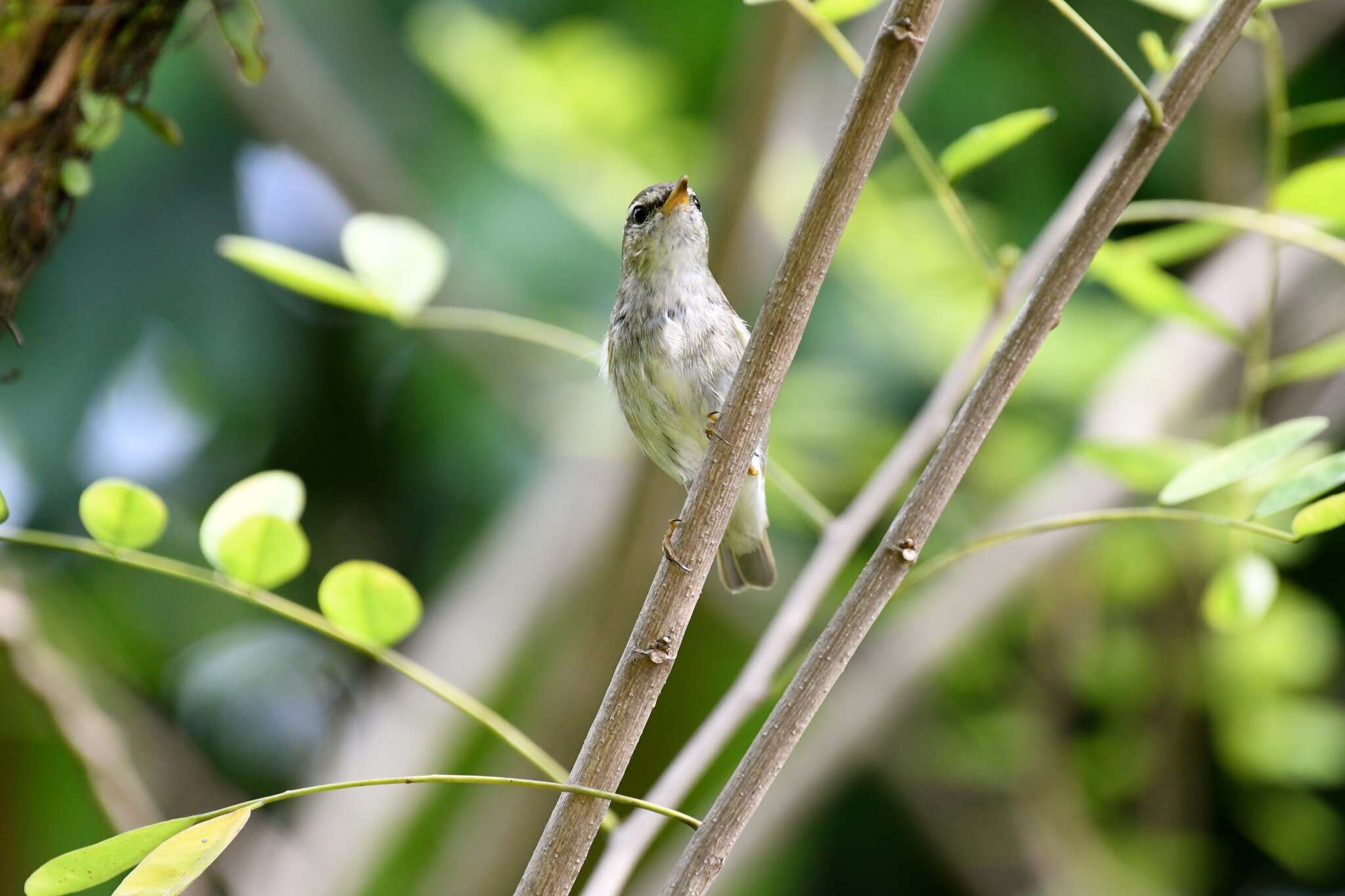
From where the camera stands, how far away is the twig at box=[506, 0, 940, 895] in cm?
101

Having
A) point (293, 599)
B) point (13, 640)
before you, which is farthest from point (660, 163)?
point (13, 640)

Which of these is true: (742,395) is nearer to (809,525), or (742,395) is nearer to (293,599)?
(809,525)

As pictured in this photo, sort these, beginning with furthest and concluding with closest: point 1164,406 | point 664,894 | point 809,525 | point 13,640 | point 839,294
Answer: point 839,294 < point 809,525 < point 1164,406 < point 13,640 < point 664,894

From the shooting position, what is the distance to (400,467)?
15.4 feet

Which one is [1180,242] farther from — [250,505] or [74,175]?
[74,175]

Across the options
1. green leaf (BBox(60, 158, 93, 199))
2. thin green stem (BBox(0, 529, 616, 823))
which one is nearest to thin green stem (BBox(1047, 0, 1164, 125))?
thin green stem (BBox(0, 529, 616, 823))

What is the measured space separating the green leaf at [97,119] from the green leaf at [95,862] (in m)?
1.01

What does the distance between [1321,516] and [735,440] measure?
1.81ft

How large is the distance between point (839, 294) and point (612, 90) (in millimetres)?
1179

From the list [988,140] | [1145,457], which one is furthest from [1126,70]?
[1145,457]

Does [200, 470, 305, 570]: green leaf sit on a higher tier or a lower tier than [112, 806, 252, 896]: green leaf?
higher

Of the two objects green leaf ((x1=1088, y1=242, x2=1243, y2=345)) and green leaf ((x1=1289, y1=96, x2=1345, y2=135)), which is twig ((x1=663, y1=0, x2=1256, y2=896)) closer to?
green leaf ((x1=1289, y1=96, x2=1345, y2=135))

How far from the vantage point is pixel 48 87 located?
1532mm

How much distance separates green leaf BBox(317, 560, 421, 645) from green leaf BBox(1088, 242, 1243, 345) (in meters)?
1.11
